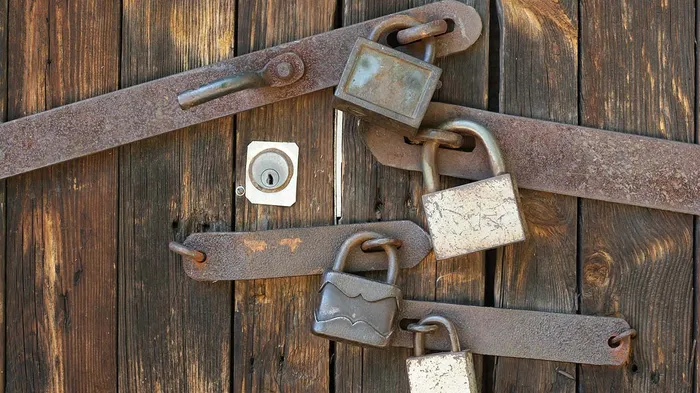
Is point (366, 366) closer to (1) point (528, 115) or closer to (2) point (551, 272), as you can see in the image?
(2) point (551, 272)

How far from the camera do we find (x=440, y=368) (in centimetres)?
105

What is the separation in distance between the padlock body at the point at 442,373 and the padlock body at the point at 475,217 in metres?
0.14

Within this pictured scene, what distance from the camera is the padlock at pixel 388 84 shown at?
1.02 meters

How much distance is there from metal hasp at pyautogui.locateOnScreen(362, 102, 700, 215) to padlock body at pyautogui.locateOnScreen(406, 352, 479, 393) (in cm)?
26

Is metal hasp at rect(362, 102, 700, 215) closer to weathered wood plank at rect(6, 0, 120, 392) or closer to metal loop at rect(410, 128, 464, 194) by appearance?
metal loop at rect(410, 128, 464, 194)

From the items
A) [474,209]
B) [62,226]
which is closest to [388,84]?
[474,209]

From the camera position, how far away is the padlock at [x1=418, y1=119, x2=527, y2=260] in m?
1.02

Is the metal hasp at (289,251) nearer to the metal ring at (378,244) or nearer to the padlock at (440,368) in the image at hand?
the metal ring at (378,244)

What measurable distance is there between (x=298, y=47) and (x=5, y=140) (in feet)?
1.61

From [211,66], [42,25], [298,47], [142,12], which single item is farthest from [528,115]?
[42,25]

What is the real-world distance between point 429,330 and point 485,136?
29 centimetres

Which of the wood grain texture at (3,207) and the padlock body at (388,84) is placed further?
the wood grain texture at (3,207)

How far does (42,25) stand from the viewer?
1.21 metres

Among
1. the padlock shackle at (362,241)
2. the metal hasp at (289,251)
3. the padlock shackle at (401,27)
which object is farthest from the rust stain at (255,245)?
the padlock shackle at (401,27)
